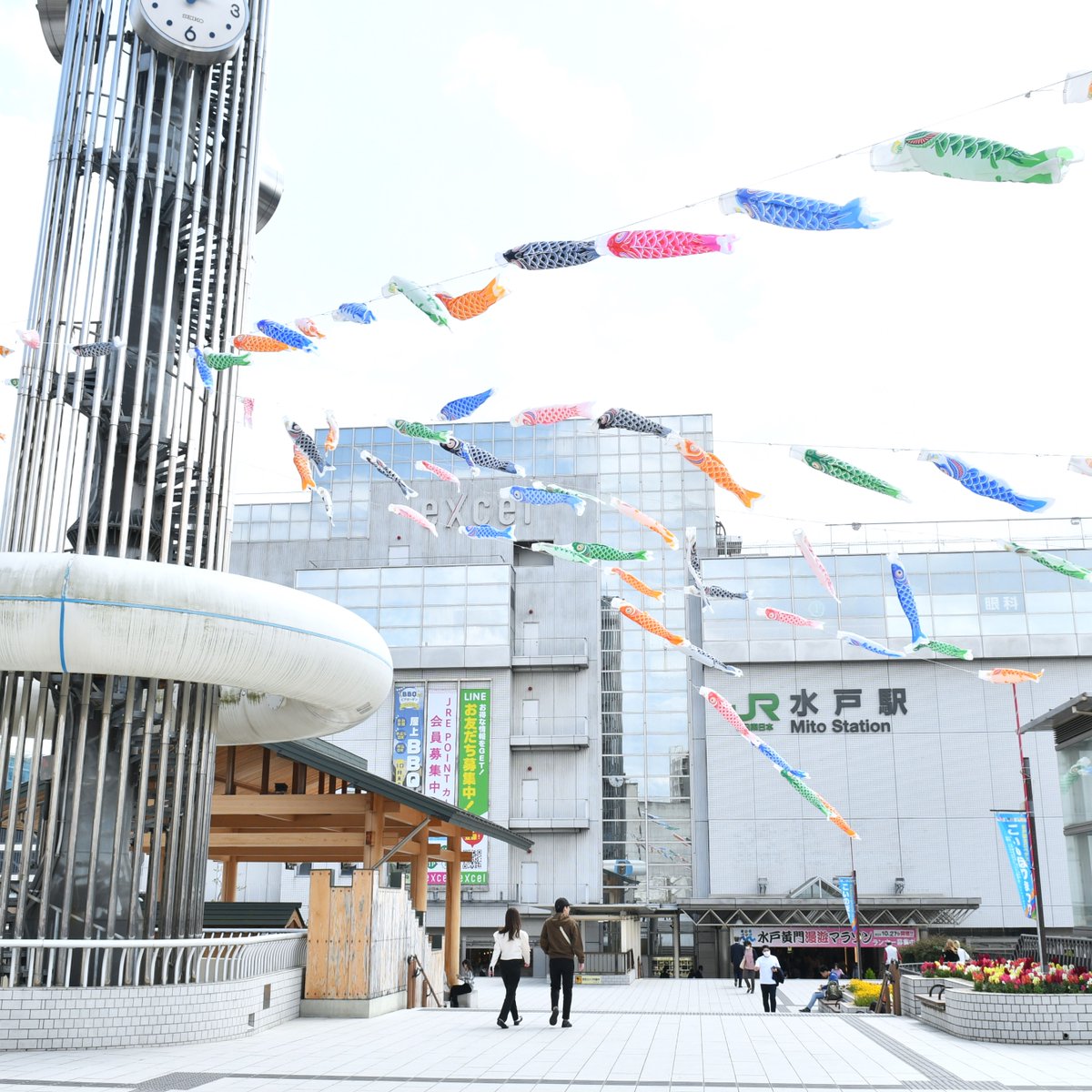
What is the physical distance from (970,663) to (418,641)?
21.3 m

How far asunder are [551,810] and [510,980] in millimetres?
33819

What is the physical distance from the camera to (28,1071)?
31.0 ft

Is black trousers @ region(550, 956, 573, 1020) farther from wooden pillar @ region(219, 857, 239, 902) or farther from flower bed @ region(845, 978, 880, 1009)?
wooden pillar @ region(219, 857, 239, 902)

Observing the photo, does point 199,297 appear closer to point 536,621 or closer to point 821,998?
point 821,998

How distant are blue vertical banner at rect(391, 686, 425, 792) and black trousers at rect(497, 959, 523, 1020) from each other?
3281cm

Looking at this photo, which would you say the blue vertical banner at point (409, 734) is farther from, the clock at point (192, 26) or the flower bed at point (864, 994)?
the clock at point (192, 26)

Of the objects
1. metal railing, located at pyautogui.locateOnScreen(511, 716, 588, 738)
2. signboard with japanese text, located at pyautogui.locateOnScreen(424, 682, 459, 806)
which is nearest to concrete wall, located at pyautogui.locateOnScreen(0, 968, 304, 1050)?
signboard with japanese text, located at pyautogui.locateOnScreen(424, 682, 459, 806)

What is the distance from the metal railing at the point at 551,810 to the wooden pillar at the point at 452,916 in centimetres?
2029

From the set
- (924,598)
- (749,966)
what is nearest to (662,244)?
(749,966)

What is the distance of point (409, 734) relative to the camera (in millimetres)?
46156

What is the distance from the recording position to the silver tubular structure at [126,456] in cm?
1246

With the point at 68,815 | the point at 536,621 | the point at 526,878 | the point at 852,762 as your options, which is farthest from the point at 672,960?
the point at 68,815

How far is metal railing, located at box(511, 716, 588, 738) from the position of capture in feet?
153

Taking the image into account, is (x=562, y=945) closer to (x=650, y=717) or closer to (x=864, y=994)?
(x=864, y=994)
